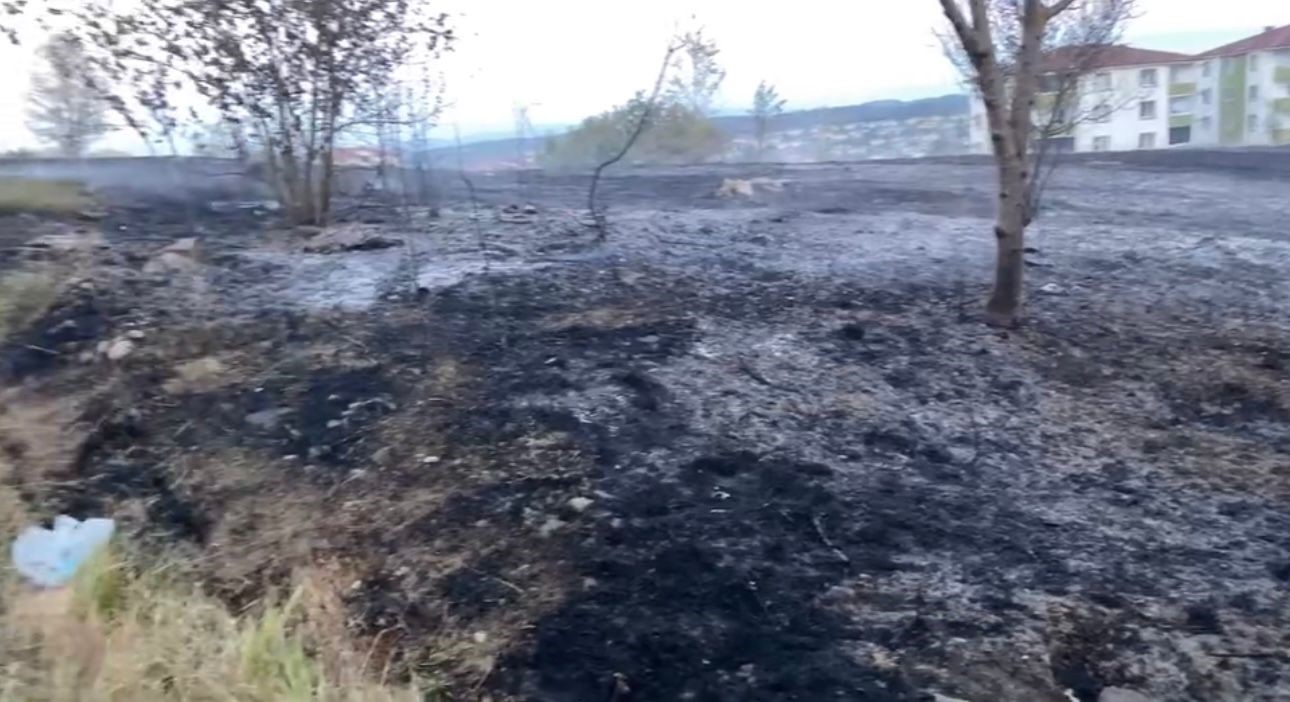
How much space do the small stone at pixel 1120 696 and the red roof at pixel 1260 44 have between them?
3679 cm

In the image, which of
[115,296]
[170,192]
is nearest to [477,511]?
[115,296]

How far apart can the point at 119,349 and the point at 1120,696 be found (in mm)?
4749

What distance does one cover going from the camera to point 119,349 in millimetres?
6359

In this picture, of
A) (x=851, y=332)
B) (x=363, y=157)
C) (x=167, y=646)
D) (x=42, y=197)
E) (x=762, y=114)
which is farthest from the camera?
(x=762, y=114)

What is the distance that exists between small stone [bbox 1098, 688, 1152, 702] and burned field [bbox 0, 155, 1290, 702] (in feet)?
0.16

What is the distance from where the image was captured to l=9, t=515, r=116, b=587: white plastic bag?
4258 mm

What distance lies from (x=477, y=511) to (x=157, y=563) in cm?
→ 104

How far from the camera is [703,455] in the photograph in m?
4.93

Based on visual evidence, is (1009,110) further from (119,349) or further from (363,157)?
(363,157)

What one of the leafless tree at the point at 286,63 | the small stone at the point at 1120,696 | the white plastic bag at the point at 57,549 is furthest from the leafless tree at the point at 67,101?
the small stone at the point at 1120,696

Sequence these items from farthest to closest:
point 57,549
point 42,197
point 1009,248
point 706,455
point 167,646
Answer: point 42,197 → point 1009,248 → point 706,455 → point 57,549 → point 167,646

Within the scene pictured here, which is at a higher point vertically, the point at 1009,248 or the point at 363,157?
the point at 363,157

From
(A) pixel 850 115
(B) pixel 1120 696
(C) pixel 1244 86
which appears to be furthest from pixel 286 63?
(C) pixel 1244 86

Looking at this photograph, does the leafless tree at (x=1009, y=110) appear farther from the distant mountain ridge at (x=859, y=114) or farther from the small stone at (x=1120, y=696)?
the distant mountain ridge at (x=859, y=114)
